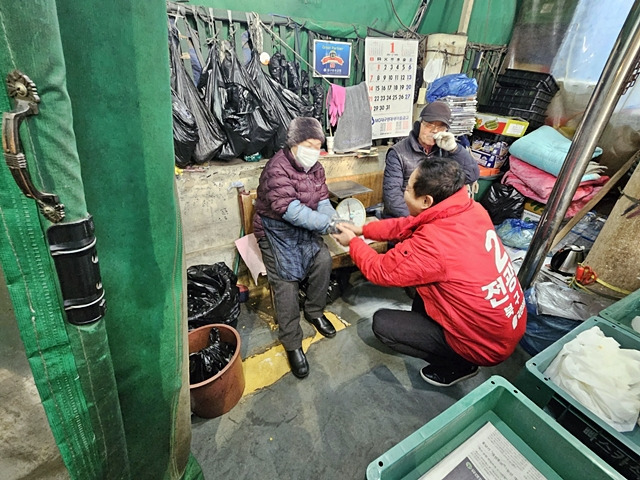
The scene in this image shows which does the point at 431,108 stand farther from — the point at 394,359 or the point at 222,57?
the point at 394,359

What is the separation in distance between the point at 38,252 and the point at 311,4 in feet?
10.8

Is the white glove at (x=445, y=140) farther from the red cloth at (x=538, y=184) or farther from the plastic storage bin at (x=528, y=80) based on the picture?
the plastic storage bin at (x=528, y=80)

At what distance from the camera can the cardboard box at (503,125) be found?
3.86m

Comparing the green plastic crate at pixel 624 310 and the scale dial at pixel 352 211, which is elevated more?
the scale dial at pixel 352 211

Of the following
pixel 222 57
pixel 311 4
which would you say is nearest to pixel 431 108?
pixel 311 4

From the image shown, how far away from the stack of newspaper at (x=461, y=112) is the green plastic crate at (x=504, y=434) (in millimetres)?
3205

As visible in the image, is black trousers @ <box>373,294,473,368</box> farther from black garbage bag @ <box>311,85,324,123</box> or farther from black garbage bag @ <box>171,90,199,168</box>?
black garbage bag @ <box>311,85,324,123</box>

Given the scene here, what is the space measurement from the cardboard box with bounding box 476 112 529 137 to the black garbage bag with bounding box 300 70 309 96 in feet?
8.39

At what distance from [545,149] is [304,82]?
2.81m

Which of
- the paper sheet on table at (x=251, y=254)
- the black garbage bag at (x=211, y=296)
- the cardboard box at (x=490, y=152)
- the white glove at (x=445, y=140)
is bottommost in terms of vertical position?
the black garbage bag at (x=211, y=296)

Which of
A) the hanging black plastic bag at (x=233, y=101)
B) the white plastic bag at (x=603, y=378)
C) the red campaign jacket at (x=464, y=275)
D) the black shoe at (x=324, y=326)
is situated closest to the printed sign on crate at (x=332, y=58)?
the hanging black plastic bag at (x=233, y=101)

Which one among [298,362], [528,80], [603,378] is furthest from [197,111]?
[528,80]

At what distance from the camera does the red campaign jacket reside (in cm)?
167

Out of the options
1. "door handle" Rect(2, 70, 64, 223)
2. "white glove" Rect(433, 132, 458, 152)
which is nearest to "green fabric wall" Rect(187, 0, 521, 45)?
"white glove" Rect(433, 132, 458, 152)
